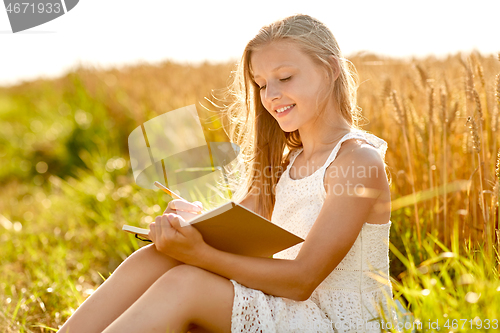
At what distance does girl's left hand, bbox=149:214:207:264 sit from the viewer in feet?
4.58

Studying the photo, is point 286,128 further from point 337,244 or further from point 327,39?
point 337,244

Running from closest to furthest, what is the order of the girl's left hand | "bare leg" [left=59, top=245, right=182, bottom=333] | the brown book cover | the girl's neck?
the brown book cover
the girl's left hand
"bare leg" [left=59, top=245, right=182, bottom=333]
the girl's neck

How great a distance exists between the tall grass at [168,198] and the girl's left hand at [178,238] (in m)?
0.60

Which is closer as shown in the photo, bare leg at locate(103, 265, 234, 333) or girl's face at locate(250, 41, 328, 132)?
bare leg at locate(103, 265, 234, 333)

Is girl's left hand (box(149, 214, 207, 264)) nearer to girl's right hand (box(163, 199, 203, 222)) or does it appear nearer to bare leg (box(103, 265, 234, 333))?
bare leg (box(103, 265, 234, 333))

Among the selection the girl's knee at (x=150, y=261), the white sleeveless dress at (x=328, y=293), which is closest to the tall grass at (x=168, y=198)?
the white sleeveless dress at (x=328, y=293)

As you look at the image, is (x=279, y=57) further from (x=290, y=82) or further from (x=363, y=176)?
(x=363, y=176)

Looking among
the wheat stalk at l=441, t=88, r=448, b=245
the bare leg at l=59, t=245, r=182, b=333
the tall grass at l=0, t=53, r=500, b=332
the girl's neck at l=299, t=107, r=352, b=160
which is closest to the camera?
the bare leg at l=59, t=245, r=182, b=333

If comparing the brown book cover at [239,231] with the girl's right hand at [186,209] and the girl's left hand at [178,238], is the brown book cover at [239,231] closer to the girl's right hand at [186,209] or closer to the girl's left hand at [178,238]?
the girl's left hand at [178,238]

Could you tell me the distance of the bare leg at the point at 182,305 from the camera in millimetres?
1351

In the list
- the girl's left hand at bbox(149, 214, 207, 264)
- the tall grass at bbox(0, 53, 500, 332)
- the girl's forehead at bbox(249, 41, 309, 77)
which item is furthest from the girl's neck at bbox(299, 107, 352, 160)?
the girl's left hand at bbox(149, 214, 207, 264)

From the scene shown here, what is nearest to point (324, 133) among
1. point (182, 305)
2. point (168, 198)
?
point (182, 305)

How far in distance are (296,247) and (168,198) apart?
1.70 meters

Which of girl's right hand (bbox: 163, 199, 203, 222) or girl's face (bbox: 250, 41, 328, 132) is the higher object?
girl's face (bbox: 250, 41, 328, 132)
